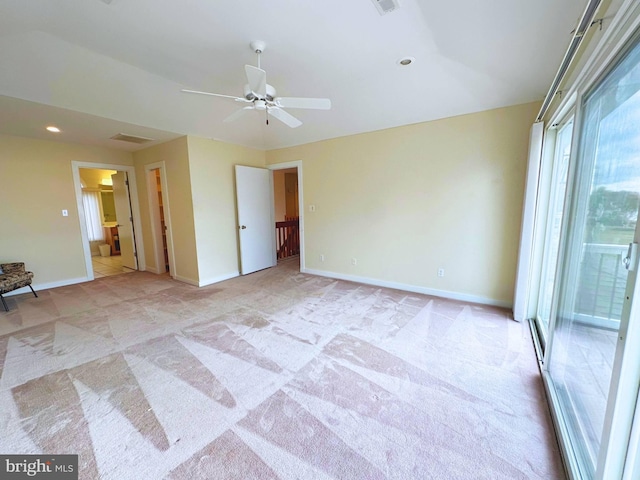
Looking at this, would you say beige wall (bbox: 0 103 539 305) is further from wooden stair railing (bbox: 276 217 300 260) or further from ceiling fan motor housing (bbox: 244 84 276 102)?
ceiling fan motor housing (bbox: 244 84 276 102)

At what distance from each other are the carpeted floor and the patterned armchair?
50 centimetres

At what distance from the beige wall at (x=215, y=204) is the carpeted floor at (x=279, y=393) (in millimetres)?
1317

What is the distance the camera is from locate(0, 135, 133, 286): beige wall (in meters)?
4.02

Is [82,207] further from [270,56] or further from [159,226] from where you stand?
[270,56]

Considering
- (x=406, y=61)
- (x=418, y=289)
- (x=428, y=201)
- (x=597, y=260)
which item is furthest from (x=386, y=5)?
(x=418, y=289)

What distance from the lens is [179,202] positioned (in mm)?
4445

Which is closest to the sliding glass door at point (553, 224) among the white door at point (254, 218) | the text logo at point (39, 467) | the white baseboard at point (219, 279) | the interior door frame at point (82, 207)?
the text logo at point (39, 467)

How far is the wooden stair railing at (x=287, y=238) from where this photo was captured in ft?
20.9

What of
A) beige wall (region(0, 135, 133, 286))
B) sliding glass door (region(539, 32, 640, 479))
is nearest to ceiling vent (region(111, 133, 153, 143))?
beige wall (region(0, 135, 133, 286))

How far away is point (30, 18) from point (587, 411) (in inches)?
187

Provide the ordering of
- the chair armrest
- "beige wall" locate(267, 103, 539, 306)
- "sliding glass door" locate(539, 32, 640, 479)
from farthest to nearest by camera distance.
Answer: the chair armrest, "beige wall" locate(267, 103, 539, 306), "sliding glass door" locate(539, 32, 640, 479)

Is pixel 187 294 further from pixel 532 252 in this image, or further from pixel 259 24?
pixel 532 252

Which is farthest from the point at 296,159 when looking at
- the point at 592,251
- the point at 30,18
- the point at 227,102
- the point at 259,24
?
the point at 592,251

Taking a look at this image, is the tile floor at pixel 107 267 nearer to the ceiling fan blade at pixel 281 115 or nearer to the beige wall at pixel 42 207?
the beige wall at pixel 42 207
